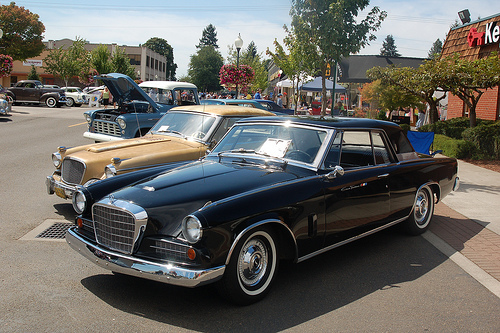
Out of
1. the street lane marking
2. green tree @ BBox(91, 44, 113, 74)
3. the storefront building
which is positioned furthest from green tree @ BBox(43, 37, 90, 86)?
the street lane marking

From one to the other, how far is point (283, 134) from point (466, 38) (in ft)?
→ 55.7

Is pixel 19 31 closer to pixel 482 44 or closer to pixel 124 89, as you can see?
pixel 124 89

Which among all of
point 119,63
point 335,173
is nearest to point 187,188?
point 335,173

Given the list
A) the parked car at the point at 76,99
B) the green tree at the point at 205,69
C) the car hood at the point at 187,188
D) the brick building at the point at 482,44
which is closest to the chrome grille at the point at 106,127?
the car hood at the point at 187,188

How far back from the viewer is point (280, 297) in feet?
13.1

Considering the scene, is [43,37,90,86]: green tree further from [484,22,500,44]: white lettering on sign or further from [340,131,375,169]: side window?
[340,131,375,169]: side window

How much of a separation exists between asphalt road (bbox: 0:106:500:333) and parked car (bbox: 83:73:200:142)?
15.7ft

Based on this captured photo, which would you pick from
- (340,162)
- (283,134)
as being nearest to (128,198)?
(283,134)

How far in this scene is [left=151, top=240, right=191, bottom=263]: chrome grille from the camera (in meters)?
3.45

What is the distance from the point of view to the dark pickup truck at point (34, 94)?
30.5m

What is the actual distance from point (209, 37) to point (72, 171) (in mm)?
126157

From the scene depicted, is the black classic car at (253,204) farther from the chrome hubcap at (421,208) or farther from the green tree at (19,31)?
the green tree at (19,31)

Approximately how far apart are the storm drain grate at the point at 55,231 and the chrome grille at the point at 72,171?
61 cm

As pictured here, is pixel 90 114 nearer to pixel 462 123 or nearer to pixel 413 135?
pixel 413 135
